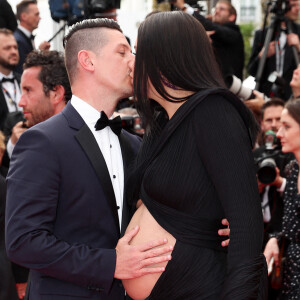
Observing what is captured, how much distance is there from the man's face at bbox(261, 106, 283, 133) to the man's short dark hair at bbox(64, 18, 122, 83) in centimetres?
321

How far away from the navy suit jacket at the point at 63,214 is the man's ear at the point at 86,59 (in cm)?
25

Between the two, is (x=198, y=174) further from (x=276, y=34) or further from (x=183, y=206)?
(x=276, y=34)

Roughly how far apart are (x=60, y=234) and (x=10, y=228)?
18 centimetres

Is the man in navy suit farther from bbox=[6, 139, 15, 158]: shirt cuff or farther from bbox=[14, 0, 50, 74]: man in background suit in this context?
bbox=[14, 0, 50, 74]: man in background suit

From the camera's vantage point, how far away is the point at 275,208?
182 inches

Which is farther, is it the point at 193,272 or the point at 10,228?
the point at 10,228

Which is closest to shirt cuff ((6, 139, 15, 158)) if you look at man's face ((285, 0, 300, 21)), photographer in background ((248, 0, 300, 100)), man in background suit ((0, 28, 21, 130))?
man in background suit ((0, 28, 21, 130))

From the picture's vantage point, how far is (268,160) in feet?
13.8

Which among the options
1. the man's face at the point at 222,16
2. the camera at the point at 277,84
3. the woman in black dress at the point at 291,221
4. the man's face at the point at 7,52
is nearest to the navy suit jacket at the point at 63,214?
A: the woman in black dress at the point at 291,221

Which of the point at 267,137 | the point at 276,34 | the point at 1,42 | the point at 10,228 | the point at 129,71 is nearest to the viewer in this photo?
the point at 10,228

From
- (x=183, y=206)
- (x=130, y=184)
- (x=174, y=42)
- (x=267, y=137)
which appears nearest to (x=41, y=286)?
(x=130, y=184)

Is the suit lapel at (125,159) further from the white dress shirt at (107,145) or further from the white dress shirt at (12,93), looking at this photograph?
the white dress shirt at (12,93)

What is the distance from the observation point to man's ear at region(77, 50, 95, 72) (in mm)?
2373

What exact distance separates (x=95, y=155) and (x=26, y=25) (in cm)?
527
